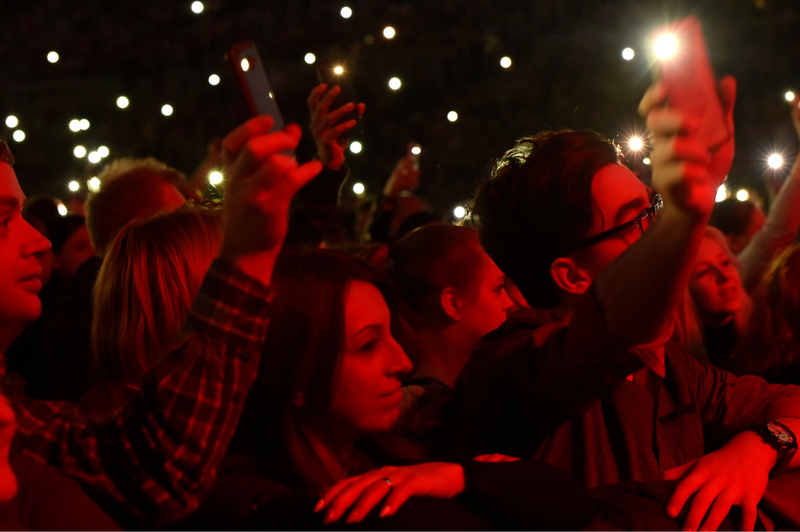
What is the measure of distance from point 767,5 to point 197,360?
307 inches

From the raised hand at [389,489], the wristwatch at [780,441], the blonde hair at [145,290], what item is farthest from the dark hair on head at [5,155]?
the wristwatch at [780,441]

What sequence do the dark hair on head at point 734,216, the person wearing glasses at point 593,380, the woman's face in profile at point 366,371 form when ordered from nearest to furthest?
the person wearing glasses at point 593,380 < the woman's face in profile at point 366,371 < the dark hair on head at point 734,216

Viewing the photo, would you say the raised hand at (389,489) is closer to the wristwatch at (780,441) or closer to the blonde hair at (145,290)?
the wristwatch at (780,441)

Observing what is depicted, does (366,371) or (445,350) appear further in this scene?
(445,350)

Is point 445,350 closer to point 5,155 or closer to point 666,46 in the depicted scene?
point 5,155

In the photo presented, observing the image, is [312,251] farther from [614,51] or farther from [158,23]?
[158,23]

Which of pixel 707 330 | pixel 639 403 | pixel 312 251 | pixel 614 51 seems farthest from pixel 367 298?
pixel 614 51

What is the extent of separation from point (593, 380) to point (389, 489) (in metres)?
0.39

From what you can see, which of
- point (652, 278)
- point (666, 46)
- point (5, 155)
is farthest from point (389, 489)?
point (5, 155)

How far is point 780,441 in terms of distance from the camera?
1.65 m

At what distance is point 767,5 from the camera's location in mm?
7504

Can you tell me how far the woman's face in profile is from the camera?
184cm

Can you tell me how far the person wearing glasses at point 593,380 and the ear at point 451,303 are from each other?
947mm

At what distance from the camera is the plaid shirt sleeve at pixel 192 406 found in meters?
1.17
